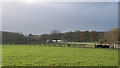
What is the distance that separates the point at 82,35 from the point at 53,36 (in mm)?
12093

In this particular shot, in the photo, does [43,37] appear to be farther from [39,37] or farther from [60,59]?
A: [60,59]

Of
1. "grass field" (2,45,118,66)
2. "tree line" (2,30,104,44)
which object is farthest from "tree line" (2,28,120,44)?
"grass field" (2,45,118,66)

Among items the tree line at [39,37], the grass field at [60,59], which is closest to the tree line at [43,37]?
the tree line at [39,37]

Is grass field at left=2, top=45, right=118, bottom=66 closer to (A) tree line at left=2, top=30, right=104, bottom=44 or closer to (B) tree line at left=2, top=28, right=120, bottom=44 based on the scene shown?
(B) tree line at left=2, top=28, right=120, bottom=44

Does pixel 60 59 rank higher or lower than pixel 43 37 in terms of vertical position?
lower

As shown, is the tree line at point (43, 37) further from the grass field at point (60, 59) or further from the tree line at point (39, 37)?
the grass field at point (60, 59)

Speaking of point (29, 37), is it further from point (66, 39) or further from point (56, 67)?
point (56, 67)

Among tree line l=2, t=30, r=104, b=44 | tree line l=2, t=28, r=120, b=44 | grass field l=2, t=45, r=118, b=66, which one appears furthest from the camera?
tree line l=2, t=30, r=104, b=44

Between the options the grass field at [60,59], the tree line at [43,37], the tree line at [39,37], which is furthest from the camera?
the tree line at [39,37]

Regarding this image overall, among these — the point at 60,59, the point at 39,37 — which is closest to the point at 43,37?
the point at 39,37

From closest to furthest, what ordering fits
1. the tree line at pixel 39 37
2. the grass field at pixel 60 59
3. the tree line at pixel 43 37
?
1. the grass field at pixel 60 59
2. the tree line at pixel 43 37
3. the tree line at pixel 39 37

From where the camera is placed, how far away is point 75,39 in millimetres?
50562

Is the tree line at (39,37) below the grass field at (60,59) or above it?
above

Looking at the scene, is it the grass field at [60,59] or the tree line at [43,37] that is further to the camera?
the tree line at [43,37]
